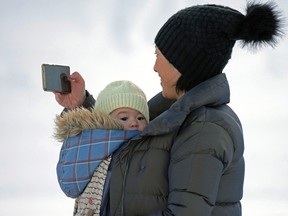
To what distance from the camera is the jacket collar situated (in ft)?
7.05

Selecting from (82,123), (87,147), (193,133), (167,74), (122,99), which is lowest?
(193,133)

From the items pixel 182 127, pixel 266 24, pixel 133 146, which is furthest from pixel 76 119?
pixel 266 24

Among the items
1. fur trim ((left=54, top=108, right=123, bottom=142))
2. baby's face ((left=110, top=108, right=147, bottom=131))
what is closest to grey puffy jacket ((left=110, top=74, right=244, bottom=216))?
fur trim ((left=54, top=108, right=123, bottom=142))

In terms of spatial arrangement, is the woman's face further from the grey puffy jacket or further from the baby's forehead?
the baby's forehead

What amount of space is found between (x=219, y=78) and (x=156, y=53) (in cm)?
31

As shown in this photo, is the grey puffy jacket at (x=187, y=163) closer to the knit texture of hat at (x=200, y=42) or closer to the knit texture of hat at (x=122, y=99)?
the knit texture of hat at (x=200, y=42)

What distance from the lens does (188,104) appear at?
2.16 m

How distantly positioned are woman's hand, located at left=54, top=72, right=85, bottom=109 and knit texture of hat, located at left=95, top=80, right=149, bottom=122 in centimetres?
15

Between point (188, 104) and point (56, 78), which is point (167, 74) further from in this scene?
point (56, 78)

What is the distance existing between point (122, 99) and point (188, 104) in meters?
0.64

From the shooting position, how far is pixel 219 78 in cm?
231

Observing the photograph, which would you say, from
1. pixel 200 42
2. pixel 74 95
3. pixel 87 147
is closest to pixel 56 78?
pixel 74 95

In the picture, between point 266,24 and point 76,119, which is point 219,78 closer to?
point 266,24

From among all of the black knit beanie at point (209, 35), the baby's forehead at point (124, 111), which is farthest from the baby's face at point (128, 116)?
the black knit beanie at point (209, 35)
